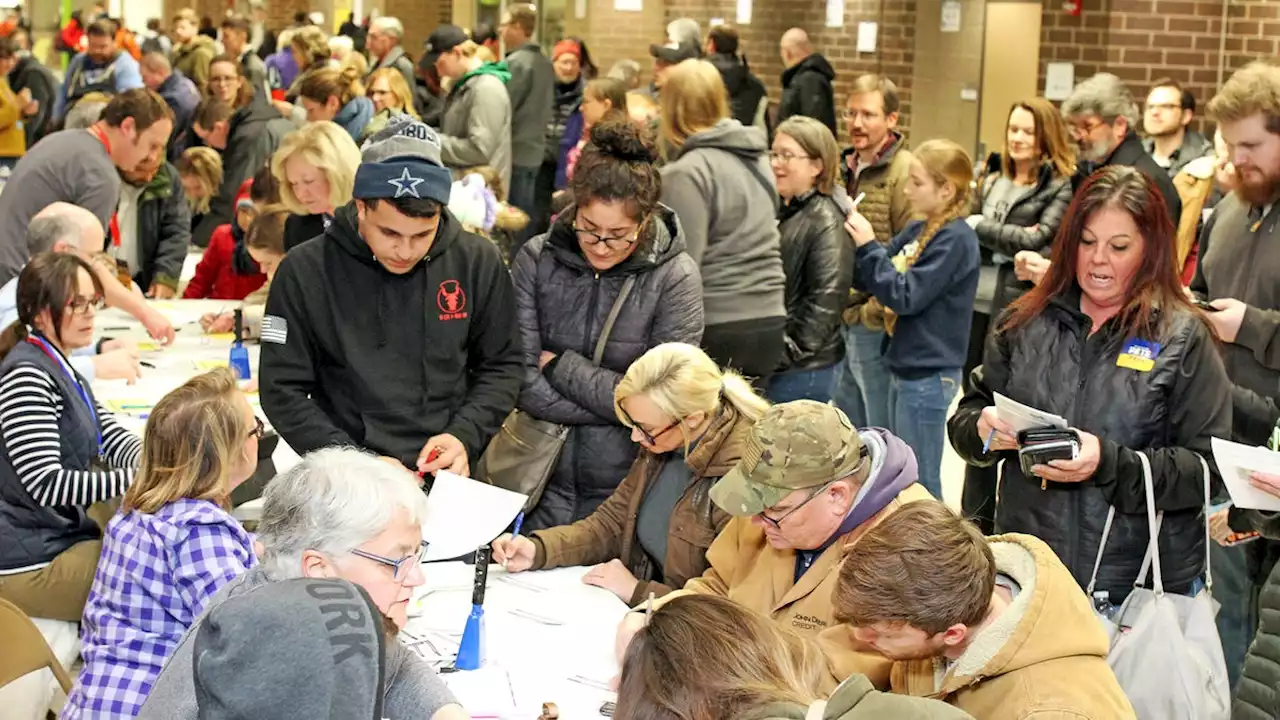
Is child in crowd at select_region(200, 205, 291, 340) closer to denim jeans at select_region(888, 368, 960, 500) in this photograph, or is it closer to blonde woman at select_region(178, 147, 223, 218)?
blonde woman at select_region(178, 147, 223, 218)

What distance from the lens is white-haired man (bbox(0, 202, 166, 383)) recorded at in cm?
520

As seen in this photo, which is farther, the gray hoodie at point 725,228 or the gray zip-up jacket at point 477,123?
the gray zip-up jacket at point 477,123

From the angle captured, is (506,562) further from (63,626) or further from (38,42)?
(38,42)

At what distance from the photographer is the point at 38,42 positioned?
63.3ft

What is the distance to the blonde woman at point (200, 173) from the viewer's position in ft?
26.5

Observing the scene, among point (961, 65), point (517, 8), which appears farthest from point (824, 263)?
point (517, 8)

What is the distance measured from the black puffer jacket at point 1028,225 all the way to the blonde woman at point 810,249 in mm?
1014

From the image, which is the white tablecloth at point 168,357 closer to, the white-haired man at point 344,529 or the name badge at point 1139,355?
the white-haired man at point 344,529

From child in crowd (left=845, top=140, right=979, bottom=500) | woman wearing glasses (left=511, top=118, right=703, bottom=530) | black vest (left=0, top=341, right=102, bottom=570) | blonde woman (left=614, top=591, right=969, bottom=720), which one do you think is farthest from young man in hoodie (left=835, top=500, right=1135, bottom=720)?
child in crowd (left=845, top=140, right=979, bottom=500)

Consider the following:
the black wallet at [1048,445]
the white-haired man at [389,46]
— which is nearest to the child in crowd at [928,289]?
the black wallet at [1048,445]

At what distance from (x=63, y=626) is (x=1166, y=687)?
9.38 ft

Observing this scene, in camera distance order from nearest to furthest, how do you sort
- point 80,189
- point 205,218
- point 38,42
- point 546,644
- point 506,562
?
point 546,644, point 506,562, point 80,189, point 205,218, point 38,42

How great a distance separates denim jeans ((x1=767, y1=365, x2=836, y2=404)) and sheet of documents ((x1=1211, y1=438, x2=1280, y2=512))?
248 cm

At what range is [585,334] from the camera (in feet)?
14.0
